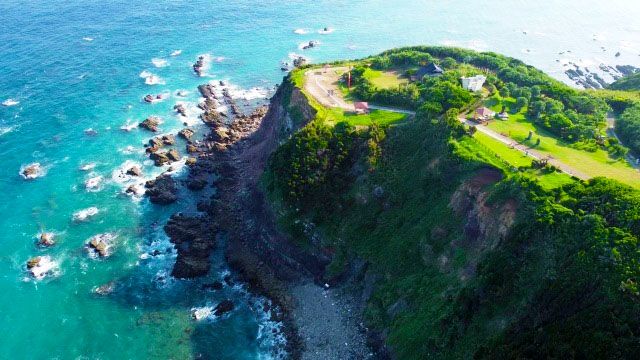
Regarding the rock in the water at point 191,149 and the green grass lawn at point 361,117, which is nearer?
the green grass lawn at point 361,117

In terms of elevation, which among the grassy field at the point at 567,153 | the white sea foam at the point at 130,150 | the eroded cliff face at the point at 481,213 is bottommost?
the white sea foam at the point at 130,150

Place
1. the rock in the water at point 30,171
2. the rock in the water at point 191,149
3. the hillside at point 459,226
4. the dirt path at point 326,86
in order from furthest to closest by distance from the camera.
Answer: the rock in the water at point 191,149, the rock in the water at point 30,171, the dirt path at point 326,86, the hillside at point 459,226

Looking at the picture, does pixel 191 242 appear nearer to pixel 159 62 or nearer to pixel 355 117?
pixel 355 117

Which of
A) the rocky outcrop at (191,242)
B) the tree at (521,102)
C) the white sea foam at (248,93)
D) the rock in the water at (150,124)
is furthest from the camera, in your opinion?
the white sea foam at (248,93)

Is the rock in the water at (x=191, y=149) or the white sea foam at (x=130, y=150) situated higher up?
the rock in the water at (x=191, y=149)

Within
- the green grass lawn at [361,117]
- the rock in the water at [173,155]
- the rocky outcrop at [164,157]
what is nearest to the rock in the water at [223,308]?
the green grass lawn at [361,117]

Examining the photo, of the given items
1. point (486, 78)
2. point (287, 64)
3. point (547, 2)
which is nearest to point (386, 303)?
point (486, 78)

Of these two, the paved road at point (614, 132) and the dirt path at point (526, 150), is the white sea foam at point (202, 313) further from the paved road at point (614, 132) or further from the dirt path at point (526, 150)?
the paved road at point (614, 132)

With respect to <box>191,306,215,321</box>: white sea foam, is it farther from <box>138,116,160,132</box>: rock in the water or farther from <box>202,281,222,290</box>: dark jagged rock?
<box>138,116,160,132</box>: rock in the water
